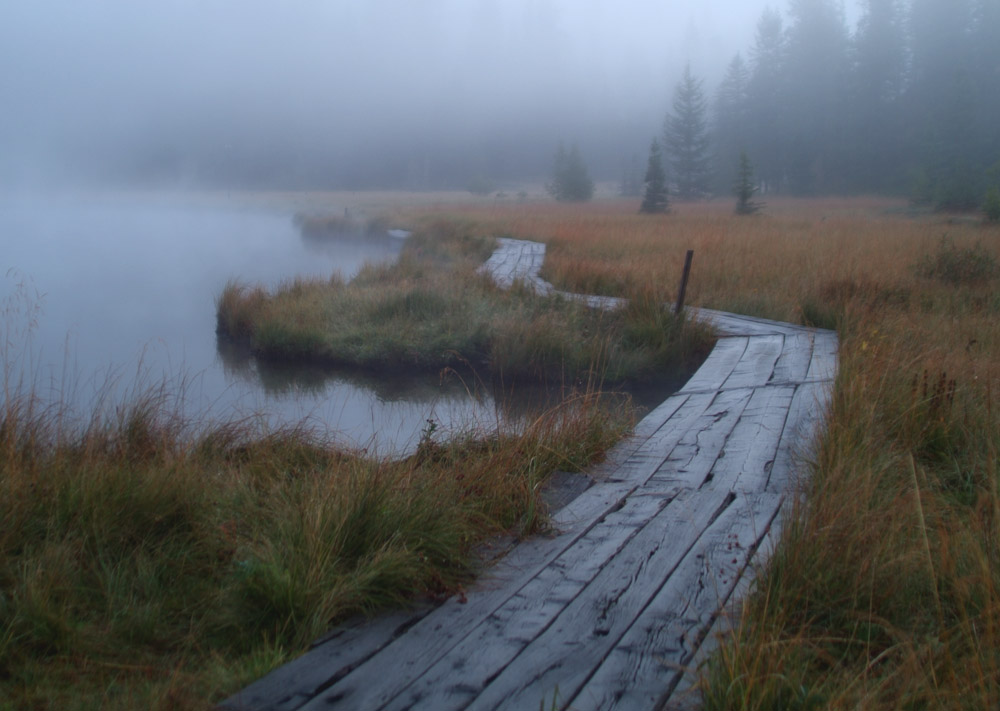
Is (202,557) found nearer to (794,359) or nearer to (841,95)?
(794,359)

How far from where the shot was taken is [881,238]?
43.0 feet

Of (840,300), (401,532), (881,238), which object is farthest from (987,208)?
(401,532)

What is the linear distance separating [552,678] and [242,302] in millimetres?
9276

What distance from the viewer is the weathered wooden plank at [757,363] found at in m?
4.97

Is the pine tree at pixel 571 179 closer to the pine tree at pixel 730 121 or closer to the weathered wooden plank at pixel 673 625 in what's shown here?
the pine tree at pixel 730 121

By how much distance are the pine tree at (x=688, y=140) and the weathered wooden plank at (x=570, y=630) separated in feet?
83.9

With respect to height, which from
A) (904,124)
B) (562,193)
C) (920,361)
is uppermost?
(904,124)

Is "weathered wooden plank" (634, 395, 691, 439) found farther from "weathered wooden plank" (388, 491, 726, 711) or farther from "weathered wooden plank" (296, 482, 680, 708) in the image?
"weathered wooden plank" (388, 491, 726, 711)

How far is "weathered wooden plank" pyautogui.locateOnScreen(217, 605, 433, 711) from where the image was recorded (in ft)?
5.66

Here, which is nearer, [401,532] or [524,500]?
[401,532]

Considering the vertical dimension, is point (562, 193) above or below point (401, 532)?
above

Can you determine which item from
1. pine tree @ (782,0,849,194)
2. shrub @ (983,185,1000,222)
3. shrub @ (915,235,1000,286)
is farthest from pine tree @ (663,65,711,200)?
shrub @ (915,235,1000,286)

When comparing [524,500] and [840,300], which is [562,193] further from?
[524,500]

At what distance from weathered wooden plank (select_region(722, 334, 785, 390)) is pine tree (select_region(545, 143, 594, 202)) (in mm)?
28985
